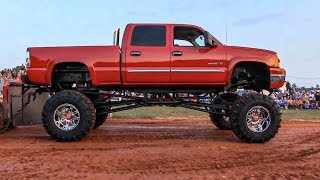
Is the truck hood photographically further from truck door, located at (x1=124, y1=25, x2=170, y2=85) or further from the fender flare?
truck door, located at (x1=124, y1=25, x2=170, y2=85)

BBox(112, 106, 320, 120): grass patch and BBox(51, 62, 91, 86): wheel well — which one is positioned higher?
BBox(51, 62, 91, 86): wheel well

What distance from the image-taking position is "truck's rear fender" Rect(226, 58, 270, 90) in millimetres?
8594

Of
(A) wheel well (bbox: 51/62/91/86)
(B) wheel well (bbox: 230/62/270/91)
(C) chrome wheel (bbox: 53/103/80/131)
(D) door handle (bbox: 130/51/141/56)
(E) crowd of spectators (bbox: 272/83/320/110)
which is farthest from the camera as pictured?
(E) crowd of spectators (bbox: 272/83/320/110)

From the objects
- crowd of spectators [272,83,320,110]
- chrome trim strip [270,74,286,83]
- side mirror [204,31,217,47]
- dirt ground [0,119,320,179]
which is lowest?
crowd of spectators [272,83,320,110]

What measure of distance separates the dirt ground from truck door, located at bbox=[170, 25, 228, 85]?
1.31 metres

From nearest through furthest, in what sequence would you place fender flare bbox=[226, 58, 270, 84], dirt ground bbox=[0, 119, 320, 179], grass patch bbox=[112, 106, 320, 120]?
dirt ground bbox=[0, 119, 320, 179] < fender flare bbox=[226, 58, 270, 84] < grass patch bbox=[112, 106, 320, 120]

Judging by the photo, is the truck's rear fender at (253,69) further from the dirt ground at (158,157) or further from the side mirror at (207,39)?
the dirt ground at (158,157)

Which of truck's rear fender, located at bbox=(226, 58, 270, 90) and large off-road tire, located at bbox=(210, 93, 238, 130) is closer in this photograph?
truck's rear fender, located at bbox=(226, 58, 270, 90)

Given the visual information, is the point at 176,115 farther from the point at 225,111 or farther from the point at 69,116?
the point at 69,116

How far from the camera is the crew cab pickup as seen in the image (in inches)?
332

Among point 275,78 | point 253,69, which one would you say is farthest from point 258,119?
point 253,69

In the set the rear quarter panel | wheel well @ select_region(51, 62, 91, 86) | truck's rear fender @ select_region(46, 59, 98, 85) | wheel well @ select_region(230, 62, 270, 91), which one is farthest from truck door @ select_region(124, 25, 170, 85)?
wheel well @ select_region(230, 62, 270, 91)

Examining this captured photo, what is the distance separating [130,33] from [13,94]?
4242 millimetres

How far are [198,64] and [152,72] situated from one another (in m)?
1.00
